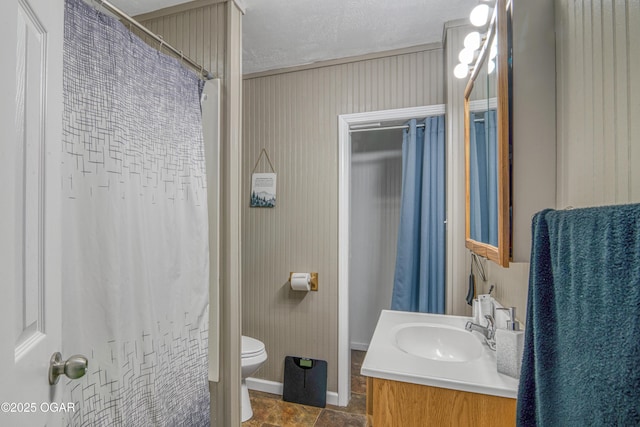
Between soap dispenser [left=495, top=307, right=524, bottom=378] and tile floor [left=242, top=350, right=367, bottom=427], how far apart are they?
4.48 feet

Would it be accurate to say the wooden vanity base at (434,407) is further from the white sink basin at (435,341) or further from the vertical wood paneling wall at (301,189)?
the vertical wood paneling wall at (301,189)

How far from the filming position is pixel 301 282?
2.31m

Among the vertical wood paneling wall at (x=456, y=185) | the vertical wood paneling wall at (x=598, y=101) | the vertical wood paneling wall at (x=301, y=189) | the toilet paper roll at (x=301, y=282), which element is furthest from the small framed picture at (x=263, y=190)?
the vertical wood paneling wall at (x=598, y=101)

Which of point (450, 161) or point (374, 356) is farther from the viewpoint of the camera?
point (450, 161)

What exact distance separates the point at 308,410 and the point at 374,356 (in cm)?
135

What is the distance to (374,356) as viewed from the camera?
46.7 inches

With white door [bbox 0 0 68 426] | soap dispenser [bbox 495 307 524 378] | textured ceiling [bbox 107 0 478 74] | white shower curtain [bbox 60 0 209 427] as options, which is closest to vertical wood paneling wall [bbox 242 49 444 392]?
textured ceiling [bbox 107 0 478 74]

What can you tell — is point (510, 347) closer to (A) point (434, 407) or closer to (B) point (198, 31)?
(A) point (434, 407)

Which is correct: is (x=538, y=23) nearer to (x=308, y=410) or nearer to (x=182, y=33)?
(x=182, y=33)

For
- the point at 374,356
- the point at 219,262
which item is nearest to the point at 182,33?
the point at 219,262

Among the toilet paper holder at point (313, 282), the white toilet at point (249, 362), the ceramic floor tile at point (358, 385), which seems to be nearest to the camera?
the white toilet at point (249, 362)

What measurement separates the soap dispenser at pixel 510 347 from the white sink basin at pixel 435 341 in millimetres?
360

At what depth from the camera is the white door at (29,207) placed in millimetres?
504

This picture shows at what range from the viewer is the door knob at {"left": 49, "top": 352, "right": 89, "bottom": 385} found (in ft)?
2.21
